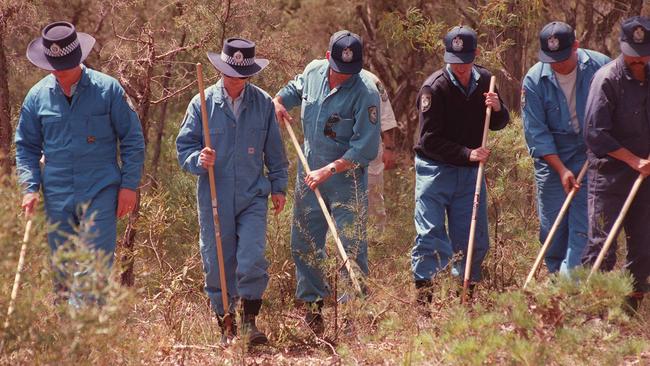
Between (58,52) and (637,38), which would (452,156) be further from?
(58,52)

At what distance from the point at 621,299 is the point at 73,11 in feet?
32.2

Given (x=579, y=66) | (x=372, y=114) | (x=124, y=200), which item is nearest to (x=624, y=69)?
(x=579, y=66)

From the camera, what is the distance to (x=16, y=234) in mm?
5418

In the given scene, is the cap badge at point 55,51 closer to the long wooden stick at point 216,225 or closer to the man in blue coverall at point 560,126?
the long wooden stick at point 216,225

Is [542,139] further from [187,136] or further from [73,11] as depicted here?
[73,11]

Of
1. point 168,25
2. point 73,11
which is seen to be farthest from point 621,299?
point 73,11

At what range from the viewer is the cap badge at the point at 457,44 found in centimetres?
771

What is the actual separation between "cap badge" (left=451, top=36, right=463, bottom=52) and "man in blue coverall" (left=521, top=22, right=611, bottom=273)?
0.58 meters

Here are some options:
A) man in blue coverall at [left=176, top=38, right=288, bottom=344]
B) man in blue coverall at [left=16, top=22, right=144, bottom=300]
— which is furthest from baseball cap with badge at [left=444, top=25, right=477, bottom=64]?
man in blue coverall at [left=16, top=22, right=144, bottom=300]

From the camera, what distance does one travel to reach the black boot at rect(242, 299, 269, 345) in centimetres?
715

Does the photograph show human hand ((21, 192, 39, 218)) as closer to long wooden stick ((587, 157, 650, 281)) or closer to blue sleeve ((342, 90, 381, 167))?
blue sleeve ((342, 90, 381, 167))

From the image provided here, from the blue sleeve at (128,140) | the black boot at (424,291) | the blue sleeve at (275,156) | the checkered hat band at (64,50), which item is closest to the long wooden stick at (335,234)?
the blue sleeve at (275,156)

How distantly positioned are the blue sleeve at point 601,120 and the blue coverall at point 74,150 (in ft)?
10.2

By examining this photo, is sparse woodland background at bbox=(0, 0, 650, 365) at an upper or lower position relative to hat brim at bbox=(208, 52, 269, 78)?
lower
